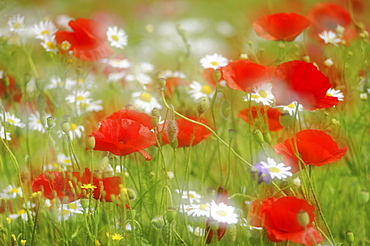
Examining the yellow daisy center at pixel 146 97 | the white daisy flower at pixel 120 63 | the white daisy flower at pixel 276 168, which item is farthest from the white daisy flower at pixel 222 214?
the white daisy flower at pixel 120 63

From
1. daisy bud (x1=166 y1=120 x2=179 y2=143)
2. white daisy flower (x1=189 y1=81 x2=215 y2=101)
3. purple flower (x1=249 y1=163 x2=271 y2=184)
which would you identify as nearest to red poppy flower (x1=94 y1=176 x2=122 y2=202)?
daisy bud (x1=166 y1=120 x2=179 y2=143)

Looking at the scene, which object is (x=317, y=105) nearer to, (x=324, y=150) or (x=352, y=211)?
(x=324, y=150)

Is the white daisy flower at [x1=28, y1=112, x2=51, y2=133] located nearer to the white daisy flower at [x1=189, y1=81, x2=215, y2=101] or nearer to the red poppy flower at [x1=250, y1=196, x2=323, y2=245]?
the white daisy flower at [x1=189, y1=81, x2=215, y2=101]

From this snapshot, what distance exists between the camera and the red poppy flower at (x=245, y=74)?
3.72ft

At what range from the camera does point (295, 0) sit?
3.98 m

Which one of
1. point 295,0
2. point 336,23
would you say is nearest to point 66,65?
point 336,23

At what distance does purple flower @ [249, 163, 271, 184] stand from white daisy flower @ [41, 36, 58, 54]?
0.83m

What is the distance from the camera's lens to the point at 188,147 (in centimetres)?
158

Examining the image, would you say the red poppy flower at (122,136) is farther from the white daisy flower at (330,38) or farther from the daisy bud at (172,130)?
the white daisy flower at (330,38)

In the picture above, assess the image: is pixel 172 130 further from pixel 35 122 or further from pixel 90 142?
pixel 35 122

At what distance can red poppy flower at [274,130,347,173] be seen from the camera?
99 centimetres

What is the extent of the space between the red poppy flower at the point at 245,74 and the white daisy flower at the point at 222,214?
0.26 metres

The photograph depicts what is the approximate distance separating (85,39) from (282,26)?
0.57 metres

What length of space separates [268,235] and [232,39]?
244 centimetres
